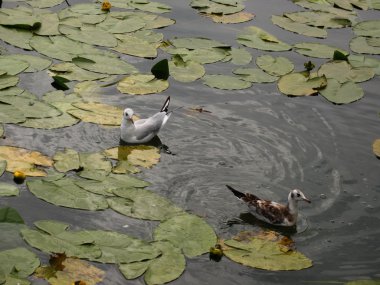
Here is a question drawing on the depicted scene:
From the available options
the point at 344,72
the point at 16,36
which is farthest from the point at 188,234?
the point at 16,36

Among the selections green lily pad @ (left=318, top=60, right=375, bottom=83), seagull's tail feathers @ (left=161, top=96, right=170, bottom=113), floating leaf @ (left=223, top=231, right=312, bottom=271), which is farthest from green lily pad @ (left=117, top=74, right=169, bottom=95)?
floating leaf @ (left=223, top=231, right=312, bottom=271)

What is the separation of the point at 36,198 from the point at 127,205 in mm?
771

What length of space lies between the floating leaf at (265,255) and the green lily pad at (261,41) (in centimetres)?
386

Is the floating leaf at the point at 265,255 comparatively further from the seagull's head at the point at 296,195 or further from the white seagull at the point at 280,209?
the seagull's head at the point at 296,195

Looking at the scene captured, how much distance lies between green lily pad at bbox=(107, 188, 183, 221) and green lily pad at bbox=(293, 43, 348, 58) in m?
3.70

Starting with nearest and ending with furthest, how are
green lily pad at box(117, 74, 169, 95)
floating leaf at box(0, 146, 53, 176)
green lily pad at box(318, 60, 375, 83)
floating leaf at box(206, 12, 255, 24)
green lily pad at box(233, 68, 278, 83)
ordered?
floating leaf at box(0, 146, 53, 176)
green lily pad at box(117, 74, 169, 95)
green lily pad at box(233, 68, 278, 83)
green lily pad at box(318, 60, 375, 83)
floating leaf at box(206, 12, 255, 24)

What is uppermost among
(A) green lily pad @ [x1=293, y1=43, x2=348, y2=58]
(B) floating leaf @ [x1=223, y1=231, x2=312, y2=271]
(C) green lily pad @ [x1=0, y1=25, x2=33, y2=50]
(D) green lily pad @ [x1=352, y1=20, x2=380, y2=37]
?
(D) green lily pad @ [x1=352, y1=20, x2=380, y2=37]

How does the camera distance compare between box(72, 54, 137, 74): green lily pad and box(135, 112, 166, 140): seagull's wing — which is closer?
box(135, 112, 166, 140): seagull's wing

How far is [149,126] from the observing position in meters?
7.26

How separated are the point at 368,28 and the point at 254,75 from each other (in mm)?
2234

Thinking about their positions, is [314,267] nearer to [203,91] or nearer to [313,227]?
[313,227]

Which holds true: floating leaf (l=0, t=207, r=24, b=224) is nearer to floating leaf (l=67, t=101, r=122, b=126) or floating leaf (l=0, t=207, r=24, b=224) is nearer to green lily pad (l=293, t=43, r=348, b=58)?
floating leaf (l=67, t=101, r=122, b=126)

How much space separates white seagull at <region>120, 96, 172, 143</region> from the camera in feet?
23.4

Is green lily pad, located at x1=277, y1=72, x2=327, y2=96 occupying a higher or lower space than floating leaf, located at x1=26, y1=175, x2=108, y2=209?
higher
